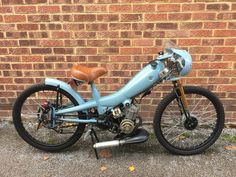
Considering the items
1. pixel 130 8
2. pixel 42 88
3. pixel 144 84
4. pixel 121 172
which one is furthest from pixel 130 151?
pixel 130 8

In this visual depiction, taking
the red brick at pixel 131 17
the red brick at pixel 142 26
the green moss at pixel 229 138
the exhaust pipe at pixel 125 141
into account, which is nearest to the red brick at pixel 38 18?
the red brick at pixel 131 17

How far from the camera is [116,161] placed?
11.1ft

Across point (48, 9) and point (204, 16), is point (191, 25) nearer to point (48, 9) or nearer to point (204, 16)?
point (204, 16)

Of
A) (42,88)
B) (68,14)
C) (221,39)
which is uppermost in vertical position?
(68,14)

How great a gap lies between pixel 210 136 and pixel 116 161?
3.51 feet

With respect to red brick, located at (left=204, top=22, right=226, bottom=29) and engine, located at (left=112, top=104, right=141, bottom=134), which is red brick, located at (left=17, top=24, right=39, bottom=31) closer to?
engine, located at (left=112, top=104, right=141, bottom=134)

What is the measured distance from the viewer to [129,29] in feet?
11.5

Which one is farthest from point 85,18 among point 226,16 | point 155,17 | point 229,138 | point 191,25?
point 229,138

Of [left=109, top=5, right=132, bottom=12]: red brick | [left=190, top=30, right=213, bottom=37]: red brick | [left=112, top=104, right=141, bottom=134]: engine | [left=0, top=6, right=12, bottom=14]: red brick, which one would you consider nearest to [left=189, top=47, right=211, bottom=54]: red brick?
[left=190, top=30, right=213, bottom=37]: red brick

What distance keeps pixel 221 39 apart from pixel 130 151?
1596 mm

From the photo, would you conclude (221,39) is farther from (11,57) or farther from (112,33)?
(11,57)

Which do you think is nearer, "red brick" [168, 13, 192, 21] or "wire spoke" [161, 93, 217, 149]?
"red brick" [168, 13, 192, 21]

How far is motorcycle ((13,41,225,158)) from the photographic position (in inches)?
124

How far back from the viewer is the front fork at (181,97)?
324 centimetres
